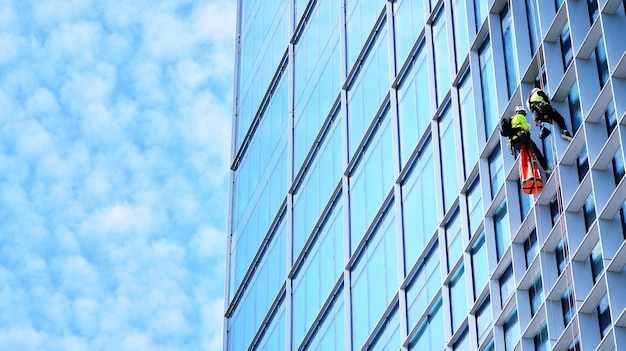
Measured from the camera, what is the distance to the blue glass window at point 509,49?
36.3m

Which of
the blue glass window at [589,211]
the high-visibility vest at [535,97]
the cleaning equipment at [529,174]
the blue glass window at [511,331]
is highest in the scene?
the high-visibility vest at [535,97]

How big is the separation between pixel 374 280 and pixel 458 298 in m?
6.84

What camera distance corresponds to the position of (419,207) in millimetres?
41500

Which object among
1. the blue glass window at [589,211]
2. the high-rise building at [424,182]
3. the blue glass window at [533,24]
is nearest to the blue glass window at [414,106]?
the high-rise building at [424,182]

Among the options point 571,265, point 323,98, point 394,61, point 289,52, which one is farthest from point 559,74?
point 289,52

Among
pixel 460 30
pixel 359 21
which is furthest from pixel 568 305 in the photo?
pixel 359 21

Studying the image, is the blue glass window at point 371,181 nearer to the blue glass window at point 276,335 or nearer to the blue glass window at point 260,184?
the blue glass window at point 276,335

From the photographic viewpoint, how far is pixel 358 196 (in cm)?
4738

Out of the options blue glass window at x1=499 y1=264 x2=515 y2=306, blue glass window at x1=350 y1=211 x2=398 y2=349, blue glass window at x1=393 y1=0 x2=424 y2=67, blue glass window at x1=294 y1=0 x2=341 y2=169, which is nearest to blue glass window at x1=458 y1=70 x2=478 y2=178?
blue glass window at x1=499 y1=264 x2=515 y2=306

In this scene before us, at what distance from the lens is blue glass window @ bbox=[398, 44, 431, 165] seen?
42844 millimetres

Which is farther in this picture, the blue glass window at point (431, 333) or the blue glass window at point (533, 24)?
the blue glass window at point (431, 333)

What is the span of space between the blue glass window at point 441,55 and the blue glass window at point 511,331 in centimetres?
953

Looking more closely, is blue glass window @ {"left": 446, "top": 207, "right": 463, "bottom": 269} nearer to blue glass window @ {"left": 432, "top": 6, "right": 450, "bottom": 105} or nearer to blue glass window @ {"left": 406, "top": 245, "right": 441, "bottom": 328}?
blue glass window @ {"left": 406, "top": 245, "right": 441, "bottom": 328}

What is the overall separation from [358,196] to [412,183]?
5083mm
